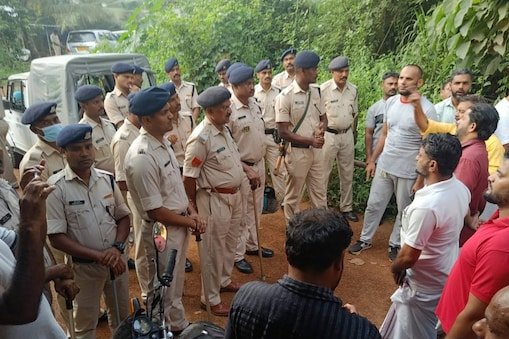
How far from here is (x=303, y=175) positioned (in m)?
5.47

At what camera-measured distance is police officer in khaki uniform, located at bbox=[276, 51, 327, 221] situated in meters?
5.30

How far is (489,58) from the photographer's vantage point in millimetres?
6012

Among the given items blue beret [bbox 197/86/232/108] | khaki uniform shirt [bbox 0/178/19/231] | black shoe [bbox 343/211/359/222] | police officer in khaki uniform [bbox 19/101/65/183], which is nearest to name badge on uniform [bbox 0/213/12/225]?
khaki uniform shirt [bbox 0/178/19/231]

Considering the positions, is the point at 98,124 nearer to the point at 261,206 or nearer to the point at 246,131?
the point at 246,131

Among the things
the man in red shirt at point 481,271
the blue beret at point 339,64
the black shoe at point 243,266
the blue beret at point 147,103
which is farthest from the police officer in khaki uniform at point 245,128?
the man in red shirt at point 481,271

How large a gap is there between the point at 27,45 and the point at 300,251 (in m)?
23.9

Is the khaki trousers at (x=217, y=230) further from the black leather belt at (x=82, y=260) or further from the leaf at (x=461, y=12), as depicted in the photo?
the leaf at (x=461, y=12)

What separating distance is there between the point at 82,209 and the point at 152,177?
545mm

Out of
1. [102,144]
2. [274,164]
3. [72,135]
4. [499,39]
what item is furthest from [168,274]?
[499,39]

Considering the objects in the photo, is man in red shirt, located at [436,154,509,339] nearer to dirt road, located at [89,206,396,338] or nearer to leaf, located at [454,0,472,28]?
dirt road, located at [89,206,396,338]

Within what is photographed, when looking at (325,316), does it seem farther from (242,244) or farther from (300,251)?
(242,244)

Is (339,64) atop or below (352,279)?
atop

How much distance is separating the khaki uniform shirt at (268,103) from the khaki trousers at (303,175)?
138 cm

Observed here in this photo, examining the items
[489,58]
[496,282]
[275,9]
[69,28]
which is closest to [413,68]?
[489,58]
